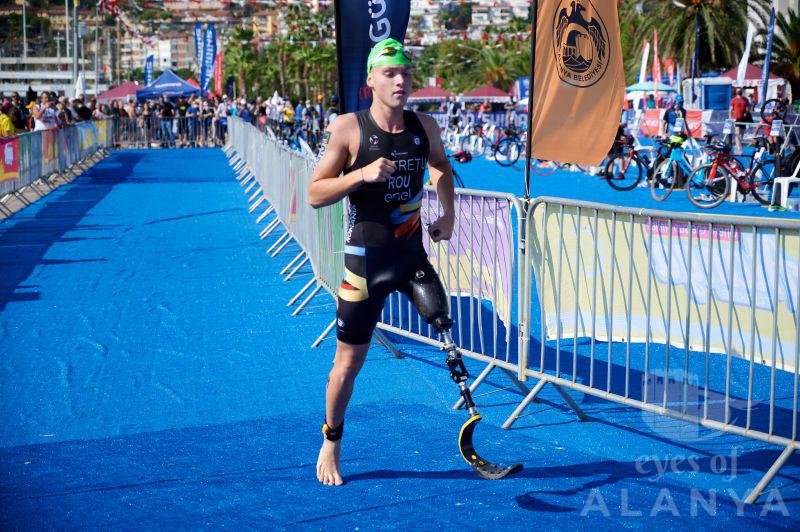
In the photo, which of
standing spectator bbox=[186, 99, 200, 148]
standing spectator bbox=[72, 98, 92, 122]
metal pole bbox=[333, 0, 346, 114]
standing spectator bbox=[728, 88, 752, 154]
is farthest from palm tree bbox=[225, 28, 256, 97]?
metal pole bbox=[333, 0, 346, 114]

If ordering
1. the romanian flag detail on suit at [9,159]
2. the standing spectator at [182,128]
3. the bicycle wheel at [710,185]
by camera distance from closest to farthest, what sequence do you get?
the romanian flag detail on suit at [9,159], the bicycle wheel at [710,185], the standing spectator at [182,128]

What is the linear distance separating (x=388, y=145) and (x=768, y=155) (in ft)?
54.1

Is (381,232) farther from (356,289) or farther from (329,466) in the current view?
(329,466)

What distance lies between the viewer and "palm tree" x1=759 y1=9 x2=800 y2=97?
44.9 meters

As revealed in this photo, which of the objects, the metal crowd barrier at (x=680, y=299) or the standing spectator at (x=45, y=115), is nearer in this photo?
the metal crowd barrier at (x=680, y=299)

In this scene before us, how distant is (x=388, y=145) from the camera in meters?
→ 4.55

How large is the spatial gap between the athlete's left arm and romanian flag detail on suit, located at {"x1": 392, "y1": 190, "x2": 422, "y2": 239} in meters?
0.09

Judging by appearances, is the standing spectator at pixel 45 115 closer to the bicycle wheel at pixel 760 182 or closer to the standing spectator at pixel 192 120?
the bicycle wheel at pixel 760 182

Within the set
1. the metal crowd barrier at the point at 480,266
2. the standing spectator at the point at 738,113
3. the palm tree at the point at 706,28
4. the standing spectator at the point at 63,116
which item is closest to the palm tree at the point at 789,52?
the palm tree at the point at 706,28

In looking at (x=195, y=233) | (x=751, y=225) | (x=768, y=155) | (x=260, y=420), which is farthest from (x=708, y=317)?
(x=768, y=155)

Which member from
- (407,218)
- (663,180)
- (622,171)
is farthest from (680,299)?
(622,171)

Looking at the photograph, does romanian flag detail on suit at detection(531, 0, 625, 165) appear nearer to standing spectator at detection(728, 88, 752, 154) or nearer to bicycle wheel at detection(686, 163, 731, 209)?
bicycle wheel at detection(686, 163, 731, 209)

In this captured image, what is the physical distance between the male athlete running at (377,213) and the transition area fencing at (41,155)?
12.8 meters

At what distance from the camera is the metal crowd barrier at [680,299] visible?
4.82m
